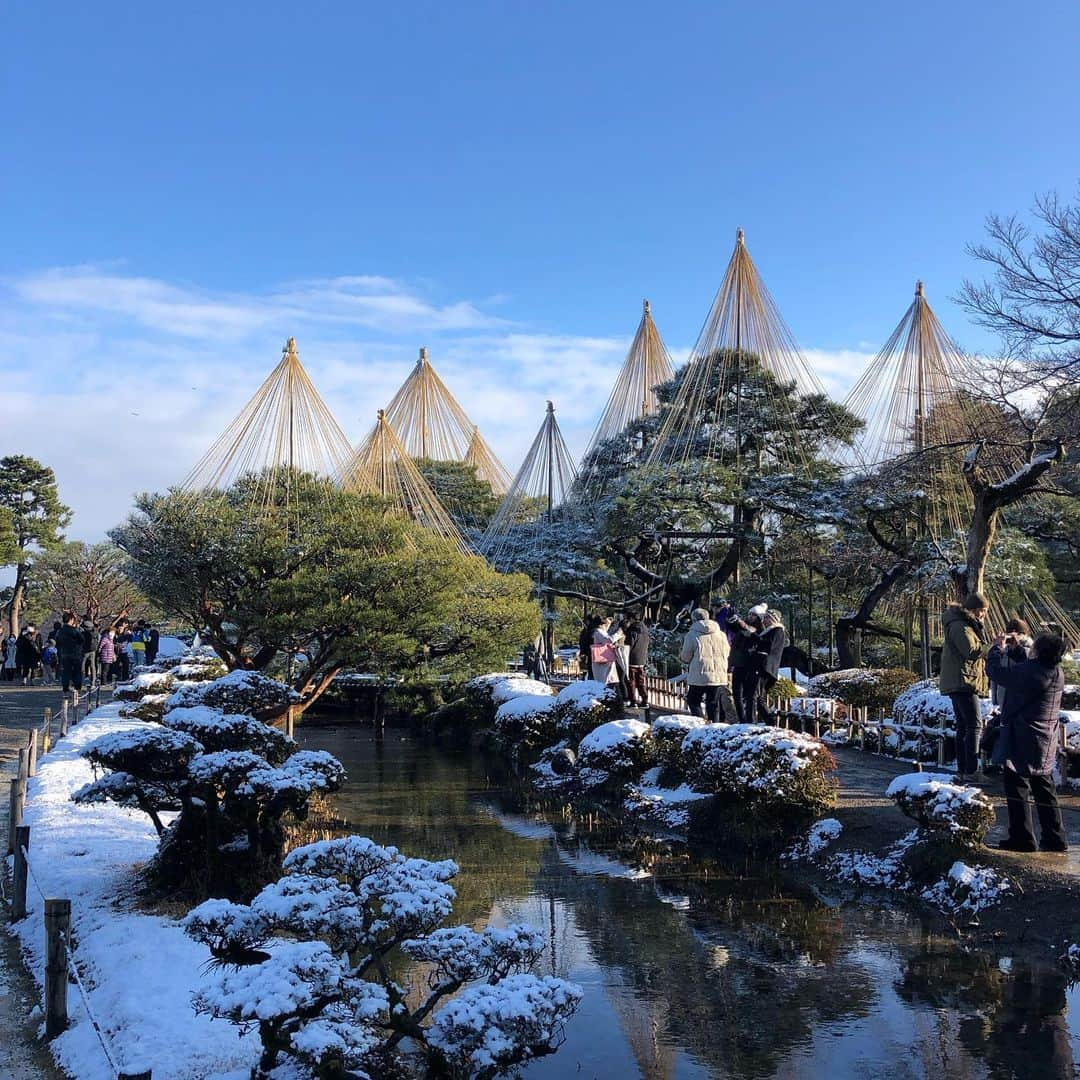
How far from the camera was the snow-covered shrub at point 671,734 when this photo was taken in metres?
12.4

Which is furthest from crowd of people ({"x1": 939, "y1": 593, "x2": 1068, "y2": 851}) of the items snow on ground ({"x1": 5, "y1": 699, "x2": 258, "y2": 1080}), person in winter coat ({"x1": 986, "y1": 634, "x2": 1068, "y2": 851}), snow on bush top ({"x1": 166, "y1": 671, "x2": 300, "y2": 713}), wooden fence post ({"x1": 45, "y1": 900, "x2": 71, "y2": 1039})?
snow on bush top ({"x1": 166, "y1": 671, "x2": 300, "y2": 713})

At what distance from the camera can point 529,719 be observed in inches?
642

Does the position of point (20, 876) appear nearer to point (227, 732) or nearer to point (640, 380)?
point (227, 732)

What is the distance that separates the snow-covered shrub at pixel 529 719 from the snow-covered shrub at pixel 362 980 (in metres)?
11.0

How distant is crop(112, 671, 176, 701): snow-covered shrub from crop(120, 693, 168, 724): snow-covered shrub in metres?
0.72

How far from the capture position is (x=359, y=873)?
5.12 metres

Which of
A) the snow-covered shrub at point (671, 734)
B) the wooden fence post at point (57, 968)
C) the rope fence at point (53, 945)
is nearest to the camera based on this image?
the rope fence at point (53, 945)

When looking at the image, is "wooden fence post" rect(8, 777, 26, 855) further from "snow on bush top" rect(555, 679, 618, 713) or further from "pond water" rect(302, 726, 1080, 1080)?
"snow on bush top" rect(555, 679, 618, 713)

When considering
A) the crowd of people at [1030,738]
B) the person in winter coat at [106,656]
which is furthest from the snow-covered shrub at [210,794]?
the person in winter coat at [106,656]

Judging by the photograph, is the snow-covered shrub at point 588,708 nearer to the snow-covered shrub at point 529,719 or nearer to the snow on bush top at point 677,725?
the snow-covered shrub at point 529,719

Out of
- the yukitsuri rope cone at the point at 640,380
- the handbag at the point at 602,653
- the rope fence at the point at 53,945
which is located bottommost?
the rope fence at the point at 53,945

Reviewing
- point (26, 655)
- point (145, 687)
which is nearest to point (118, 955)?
point (145, 687)

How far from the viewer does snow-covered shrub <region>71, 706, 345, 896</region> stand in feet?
25.7

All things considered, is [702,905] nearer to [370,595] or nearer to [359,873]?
[359,873]
